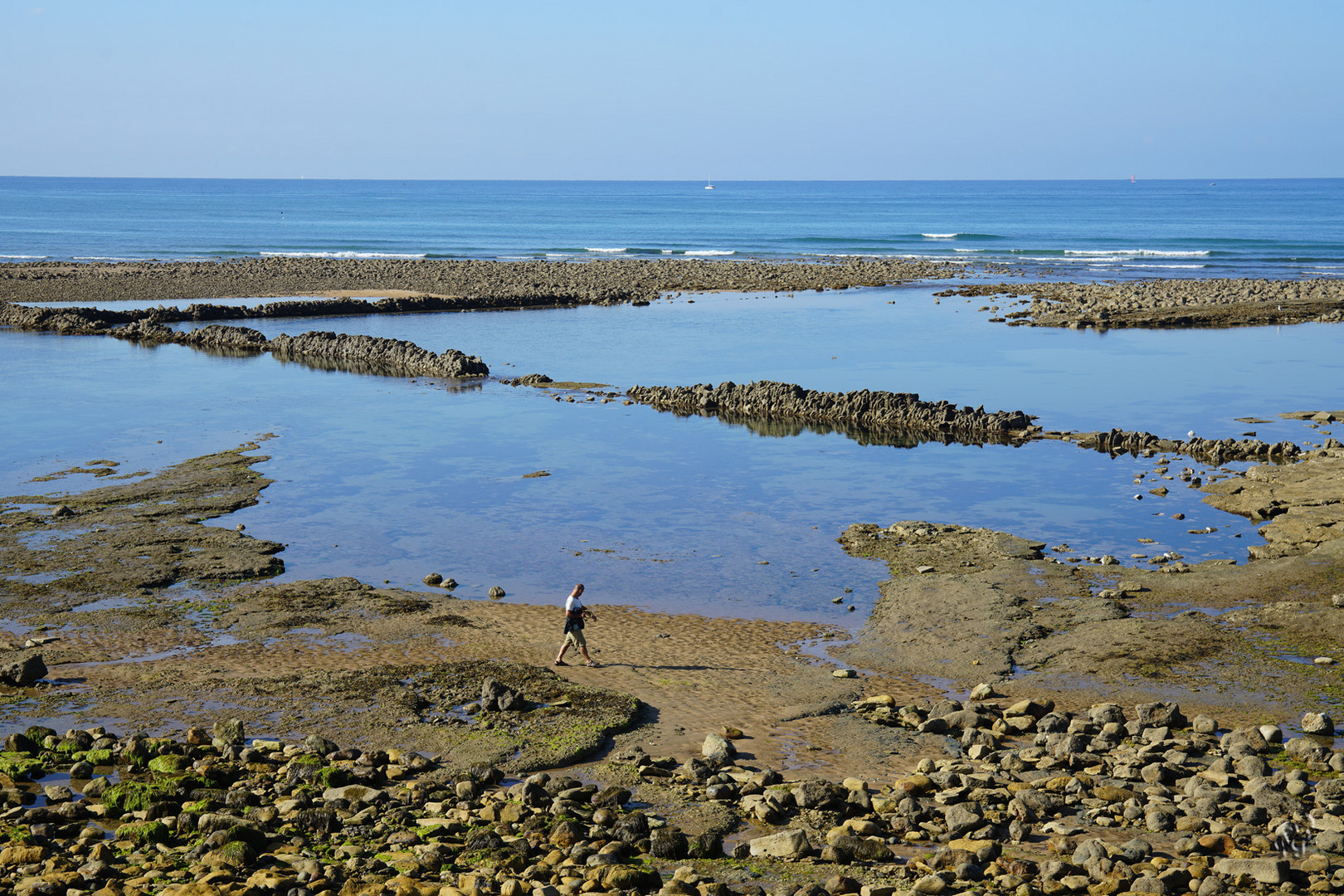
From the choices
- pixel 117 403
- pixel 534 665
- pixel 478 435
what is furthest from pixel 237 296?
pixel 534 665

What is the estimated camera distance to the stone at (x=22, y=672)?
1620cm

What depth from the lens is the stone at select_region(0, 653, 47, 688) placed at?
16.2 meters

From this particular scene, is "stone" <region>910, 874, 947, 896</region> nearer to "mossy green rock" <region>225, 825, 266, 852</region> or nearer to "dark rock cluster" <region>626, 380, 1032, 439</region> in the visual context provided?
"mossy green rock" <region>225, 825, 266, 852</region>

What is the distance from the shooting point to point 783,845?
11.4m

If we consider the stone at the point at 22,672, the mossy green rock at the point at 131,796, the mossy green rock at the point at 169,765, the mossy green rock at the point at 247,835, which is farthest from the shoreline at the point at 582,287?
the mossy green rock at the point at 247,835

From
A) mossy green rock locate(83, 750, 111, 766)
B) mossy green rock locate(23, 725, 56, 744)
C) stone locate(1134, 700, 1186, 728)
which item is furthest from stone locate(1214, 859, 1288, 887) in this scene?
mossy green rock locate(23, 725, 56, 744)

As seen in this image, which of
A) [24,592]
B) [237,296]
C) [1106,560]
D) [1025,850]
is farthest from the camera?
[237,296]

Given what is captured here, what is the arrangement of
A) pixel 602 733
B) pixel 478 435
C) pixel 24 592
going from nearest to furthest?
pixel 602 733 < pixel 24 592 < pixel 478 435

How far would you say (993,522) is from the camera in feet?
81.8

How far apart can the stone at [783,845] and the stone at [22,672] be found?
11.2 metres

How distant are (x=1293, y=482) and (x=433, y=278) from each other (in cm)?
6513

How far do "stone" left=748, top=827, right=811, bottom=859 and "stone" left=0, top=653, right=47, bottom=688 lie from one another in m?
11.2

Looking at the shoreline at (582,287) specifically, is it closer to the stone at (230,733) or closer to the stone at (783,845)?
the stone at (783,845)

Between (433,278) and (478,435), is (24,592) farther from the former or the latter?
(433,278)
